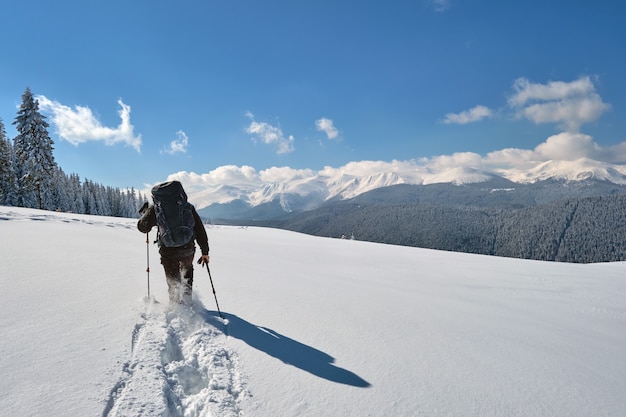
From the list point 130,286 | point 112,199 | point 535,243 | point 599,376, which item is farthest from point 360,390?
point 535,243

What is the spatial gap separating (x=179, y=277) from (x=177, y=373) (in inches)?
99.6

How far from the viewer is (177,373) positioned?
10.7 ft

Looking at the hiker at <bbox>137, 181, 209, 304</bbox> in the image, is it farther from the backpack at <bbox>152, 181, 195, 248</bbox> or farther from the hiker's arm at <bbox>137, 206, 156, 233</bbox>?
the hiker's arm at <bbox>137, 206, 156, 233</bbox>

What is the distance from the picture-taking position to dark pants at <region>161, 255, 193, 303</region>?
17.7ft

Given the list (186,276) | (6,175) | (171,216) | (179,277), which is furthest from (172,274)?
(6,175)

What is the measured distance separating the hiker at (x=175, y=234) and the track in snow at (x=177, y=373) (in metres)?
0.81

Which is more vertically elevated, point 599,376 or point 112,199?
point 112,199

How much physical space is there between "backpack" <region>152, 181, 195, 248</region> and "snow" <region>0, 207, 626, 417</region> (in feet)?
3.69

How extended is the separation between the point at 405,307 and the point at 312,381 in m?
3.40

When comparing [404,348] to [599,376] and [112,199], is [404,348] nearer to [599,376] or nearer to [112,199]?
[599,376]

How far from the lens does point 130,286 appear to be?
5.85 meters

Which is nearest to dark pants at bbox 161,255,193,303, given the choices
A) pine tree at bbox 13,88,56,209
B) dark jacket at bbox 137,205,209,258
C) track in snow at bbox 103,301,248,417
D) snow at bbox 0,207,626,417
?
dark jacket at bbox 137,205,209,258

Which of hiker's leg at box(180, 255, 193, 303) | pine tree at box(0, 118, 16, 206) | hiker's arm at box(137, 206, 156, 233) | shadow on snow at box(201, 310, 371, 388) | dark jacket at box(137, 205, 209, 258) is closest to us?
shadow on snow at box(201, 310, 371, 388)

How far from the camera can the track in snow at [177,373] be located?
8.57ft
